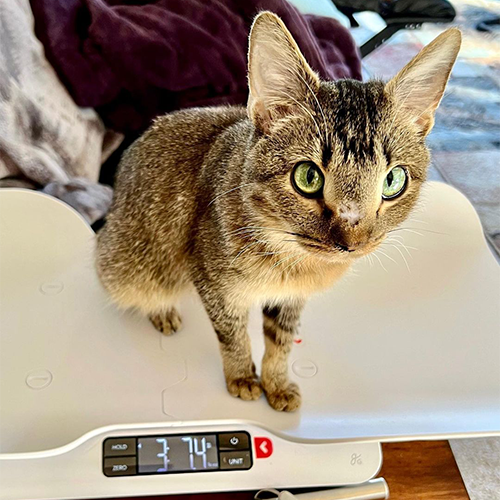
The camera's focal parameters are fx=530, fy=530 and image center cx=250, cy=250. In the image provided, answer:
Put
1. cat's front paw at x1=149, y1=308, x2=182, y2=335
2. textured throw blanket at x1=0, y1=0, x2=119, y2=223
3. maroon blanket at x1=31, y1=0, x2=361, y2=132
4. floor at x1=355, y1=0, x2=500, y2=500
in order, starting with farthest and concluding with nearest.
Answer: floor at x1=355, y1=0, x2=500, y2=500, maroon blanket at x1=31, y1=0, x2=361, y2=132, textured throw blanket at x1=0, y1=0, x2=119, y2=223, cat's front paw at x1=149, y1=308, x2=182, y2=335

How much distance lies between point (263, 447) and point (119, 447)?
18 cm

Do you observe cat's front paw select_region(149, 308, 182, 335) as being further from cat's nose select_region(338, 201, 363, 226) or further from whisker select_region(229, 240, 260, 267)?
cat's nose select_region(338, 201, 363, 226)

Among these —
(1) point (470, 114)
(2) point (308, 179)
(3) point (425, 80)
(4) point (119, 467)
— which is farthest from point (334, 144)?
(1) point (470, 114)

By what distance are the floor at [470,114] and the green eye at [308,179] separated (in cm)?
77

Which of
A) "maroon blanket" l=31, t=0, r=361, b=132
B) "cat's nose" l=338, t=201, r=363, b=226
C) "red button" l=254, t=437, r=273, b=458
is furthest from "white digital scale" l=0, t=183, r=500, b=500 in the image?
"maroon blanket" l=31, t=0, r=361, b=132

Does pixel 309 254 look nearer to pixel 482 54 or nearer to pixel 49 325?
pixel 49 325

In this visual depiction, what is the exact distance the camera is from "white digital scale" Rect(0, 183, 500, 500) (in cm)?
66

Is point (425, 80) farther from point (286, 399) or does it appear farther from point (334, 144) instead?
point (286, 399)

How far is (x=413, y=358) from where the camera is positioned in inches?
31.3

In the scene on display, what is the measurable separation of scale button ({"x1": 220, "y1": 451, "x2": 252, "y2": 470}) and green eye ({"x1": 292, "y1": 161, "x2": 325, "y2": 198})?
0.34m

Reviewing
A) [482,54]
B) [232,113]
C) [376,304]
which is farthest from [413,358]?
[482,54]

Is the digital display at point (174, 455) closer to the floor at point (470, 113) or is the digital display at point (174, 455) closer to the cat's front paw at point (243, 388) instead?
the cat's front paw at point (243, 388)

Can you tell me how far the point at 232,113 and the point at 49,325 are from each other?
1.51ft

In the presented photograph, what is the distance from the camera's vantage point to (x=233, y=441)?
0.68 metres
